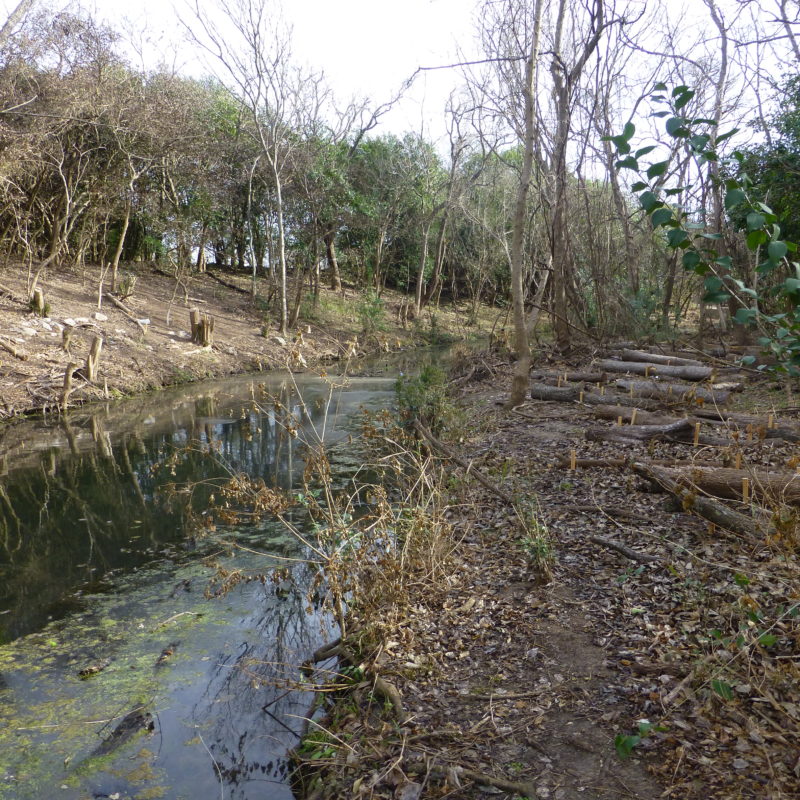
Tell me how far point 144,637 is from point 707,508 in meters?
4.44

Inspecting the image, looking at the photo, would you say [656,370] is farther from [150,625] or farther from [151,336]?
[151,336]

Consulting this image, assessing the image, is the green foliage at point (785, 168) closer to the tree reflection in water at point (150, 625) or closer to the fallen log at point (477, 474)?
the fallen log at point (477, 474)

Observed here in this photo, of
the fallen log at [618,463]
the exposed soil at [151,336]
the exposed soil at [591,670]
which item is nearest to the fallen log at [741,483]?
the exposed soil at [591,670]

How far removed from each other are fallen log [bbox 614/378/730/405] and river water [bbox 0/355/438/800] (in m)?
4.65

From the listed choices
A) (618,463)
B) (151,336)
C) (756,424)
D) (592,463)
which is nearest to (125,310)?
(151,336)

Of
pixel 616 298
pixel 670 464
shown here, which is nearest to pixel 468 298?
pixel 616 298

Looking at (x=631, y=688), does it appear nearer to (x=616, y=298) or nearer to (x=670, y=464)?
(x=670, y=464)

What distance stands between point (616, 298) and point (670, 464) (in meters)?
9.88

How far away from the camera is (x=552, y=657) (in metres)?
4.05

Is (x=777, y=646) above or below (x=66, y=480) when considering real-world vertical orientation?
above

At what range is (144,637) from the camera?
5.14m

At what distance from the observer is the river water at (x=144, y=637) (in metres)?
3.82

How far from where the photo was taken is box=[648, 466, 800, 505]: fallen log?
190 inches

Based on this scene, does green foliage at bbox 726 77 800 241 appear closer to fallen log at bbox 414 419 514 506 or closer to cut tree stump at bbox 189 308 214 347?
fallen log at bbox 414 419 514 506
